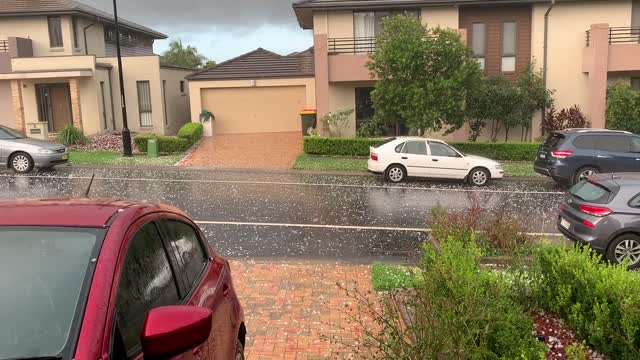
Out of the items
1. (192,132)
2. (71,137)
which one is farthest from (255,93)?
(71,137)

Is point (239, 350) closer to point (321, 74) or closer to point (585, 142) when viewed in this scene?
→ point (585, 142)

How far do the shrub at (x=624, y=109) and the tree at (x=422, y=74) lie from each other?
6.23 meters

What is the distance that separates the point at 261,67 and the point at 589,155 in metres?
18.8

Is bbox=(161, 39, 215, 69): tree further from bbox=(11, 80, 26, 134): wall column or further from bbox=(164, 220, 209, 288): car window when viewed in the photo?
bbox=(164, 220, 209, 288): car window

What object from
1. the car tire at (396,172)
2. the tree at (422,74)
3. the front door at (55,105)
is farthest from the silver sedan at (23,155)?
the tree at (422,74)

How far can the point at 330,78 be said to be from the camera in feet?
82.0

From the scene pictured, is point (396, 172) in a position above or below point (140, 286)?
below

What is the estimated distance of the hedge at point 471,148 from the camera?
888 inches

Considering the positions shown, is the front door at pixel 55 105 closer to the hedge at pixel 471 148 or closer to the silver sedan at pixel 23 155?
the silver sedan at pixel 23 155

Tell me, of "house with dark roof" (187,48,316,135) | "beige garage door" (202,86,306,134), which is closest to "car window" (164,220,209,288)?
"house with dark roof" (187,48,316,135)

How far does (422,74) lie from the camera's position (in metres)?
21.4

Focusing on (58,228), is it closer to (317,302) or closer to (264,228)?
(317,302)

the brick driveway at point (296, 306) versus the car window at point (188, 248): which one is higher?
the car window at point (188, 248)

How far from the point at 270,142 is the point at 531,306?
22.8 meters
